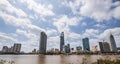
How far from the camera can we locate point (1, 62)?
443 inches

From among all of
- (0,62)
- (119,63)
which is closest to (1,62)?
(0,62)

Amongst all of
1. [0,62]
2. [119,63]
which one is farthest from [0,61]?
[119,63]

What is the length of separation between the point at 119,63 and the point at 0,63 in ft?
62.5

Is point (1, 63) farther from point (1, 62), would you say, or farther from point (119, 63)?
point (119, 63)

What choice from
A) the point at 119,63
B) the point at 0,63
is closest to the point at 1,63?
the point at 0,63

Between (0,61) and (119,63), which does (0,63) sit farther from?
(119,63)

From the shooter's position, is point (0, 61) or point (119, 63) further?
point (119, 63)

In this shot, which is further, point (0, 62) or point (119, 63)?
point (119, 63)

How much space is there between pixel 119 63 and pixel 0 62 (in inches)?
754

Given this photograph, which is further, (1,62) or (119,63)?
(119,63)

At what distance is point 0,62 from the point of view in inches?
443

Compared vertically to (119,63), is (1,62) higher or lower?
higher

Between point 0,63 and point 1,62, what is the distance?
1.25 ft

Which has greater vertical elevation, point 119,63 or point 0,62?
point 0,62
